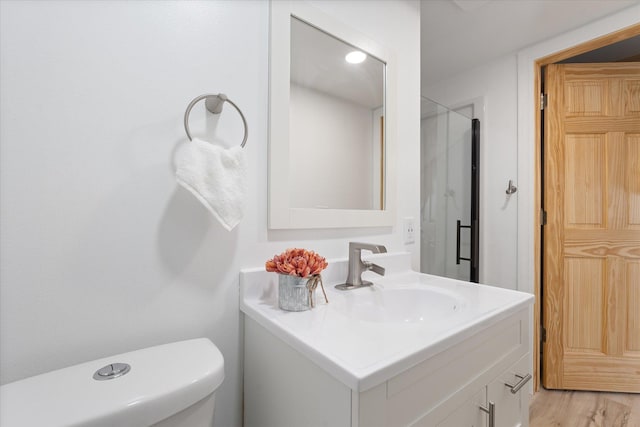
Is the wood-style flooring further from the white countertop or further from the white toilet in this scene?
the white toilet

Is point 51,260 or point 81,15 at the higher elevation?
point 81,15

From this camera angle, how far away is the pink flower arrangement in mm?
785

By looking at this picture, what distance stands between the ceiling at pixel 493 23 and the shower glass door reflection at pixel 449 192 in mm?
355

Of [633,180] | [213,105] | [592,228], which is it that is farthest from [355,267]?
[633,180]

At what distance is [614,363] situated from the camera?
1819 millimetres

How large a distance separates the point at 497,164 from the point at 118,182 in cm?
211

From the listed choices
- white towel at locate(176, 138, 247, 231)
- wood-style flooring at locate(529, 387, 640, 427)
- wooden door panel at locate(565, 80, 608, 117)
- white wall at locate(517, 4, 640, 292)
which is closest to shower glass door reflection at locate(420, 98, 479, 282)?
white wall at locate(517, 4, 640, 292)

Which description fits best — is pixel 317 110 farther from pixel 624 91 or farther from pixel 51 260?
pixel 624 91

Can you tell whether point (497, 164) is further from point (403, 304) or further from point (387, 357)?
point (387, 357)

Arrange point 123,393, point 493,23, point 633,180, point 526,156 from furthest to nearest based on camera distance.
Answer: point 526,156 → point 633,180 → point 493,23 → point 123,393

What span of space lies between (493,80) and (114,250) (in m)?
2.33

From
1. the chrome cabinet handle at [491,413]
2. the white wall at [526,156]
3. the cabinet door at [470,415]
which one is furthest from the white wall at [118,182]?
the white wall at [526,156]

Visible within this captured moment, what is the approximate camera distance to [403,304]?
107cm

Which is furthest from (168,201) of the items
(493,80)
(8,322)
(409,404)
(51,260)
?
(493,80)
